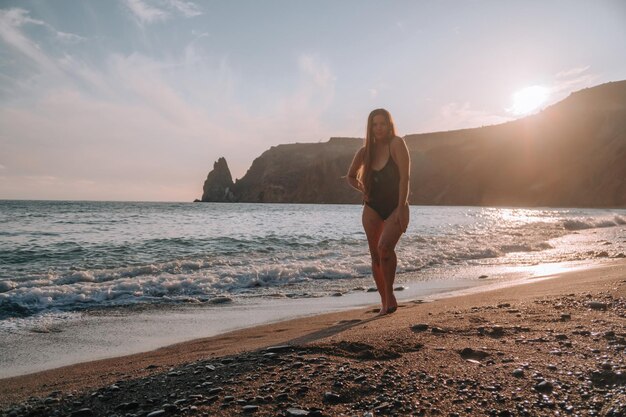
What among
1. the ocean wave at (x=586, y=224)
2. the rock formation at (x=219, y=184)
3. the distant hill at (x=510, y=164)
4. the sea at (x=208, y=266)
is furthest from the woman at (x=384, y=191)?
the rock formation at (x=219, y=184)

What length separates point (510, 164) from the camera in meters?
77.6

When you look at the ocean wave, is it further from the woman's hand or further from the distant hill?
the distant hill

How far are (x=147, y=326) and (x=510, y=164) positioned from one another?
8144 cm

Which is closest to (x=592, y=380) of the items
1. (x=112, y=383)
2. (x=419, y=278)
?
(x=112, y=383)

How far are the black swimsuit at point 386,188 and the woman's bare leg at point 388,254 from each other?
0.63ft

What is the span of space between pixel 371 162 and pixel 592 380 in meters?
3.23

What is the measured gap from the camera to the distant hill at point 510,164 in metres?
67.0

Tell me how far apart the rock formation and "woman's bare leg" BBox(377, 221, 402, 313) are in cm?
10679

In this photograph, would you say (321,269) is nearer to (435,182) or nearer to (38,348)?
(38,348)

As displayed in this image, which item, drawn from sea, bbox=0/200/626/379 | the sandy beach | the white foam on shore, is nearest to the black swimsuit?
sea, bbox=0/200/626/379

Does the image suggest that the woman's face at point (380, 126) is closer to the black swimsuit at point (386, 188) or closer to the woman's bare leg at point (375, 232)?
the black swimsuit at point (386, 188)

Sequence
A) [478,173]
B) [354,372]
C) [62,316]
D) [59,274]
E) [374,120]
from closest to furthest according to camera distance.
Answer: [354,372] → [374,120] → [62,316] → [59,274] → [478,173]

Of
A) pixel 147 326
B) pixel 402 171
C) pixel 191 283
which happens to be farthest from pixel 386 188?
pixel 191 283

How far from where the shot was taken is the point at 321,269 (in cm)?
910
